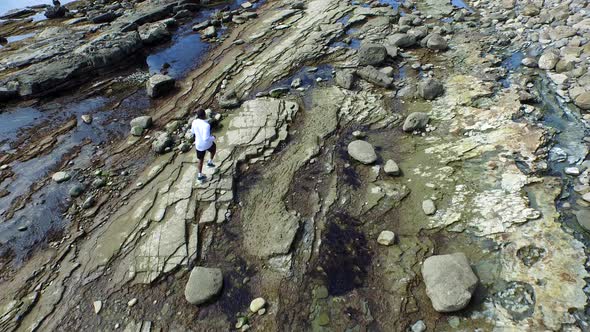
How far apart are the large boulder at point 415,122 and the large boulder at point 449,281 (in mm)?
4209

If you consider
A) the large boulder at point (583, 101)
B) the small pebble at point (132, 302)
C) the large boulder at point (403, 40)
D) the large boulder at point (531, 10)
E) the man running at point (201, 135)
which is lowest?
the small pebble at point (132, 302)

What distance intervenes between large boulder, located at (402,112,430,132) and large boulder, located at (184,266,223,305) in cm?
612

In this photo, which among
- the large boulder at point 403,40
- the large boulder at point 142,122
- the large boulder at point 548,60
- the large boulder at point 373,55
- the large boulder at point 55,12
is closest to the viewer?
the large boulder at point 142,122

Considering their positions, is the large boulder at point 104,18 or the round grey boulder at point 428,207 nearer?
the round grey boulder at point 428,207

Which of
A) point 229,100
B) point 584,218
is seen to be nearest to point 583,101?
point 584,218

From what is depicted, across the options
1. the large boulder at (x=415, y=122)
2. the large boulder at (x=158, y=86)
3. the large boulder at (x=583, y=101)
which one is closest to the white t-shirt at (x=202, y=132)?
the large boulder at (x=415, y=122)

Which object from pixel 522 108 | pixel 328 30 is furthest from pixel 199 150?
pixel 328 30

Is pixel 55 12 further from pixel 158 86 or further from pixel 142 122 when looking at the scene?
pixel 142 122

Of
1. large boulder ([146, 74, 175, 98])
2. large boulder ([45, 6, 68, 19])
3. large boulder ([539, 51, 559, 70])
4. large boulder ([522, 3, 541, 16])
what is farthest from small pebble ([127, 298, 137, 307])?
large boulder ([45, 6, 68, 19])

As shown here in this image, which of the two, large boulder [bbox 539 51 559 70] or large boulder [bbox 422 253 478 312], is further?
large boulder [bbox 539 51 559 70]

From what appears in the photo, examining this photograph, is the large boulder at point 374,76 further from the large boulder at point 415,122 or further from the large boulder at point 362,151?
the large boulder at point 362,151

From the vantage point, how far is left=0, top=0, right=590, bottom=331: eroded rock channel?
599 centimetres

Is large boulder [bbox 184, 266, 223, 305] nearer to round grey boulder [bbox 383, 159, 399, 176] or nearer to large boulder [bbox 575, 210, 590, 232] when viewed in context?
round grey boulder [bbox 383, 159, 399, 176]

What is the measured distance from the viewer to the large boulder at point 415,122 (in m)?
9.37
